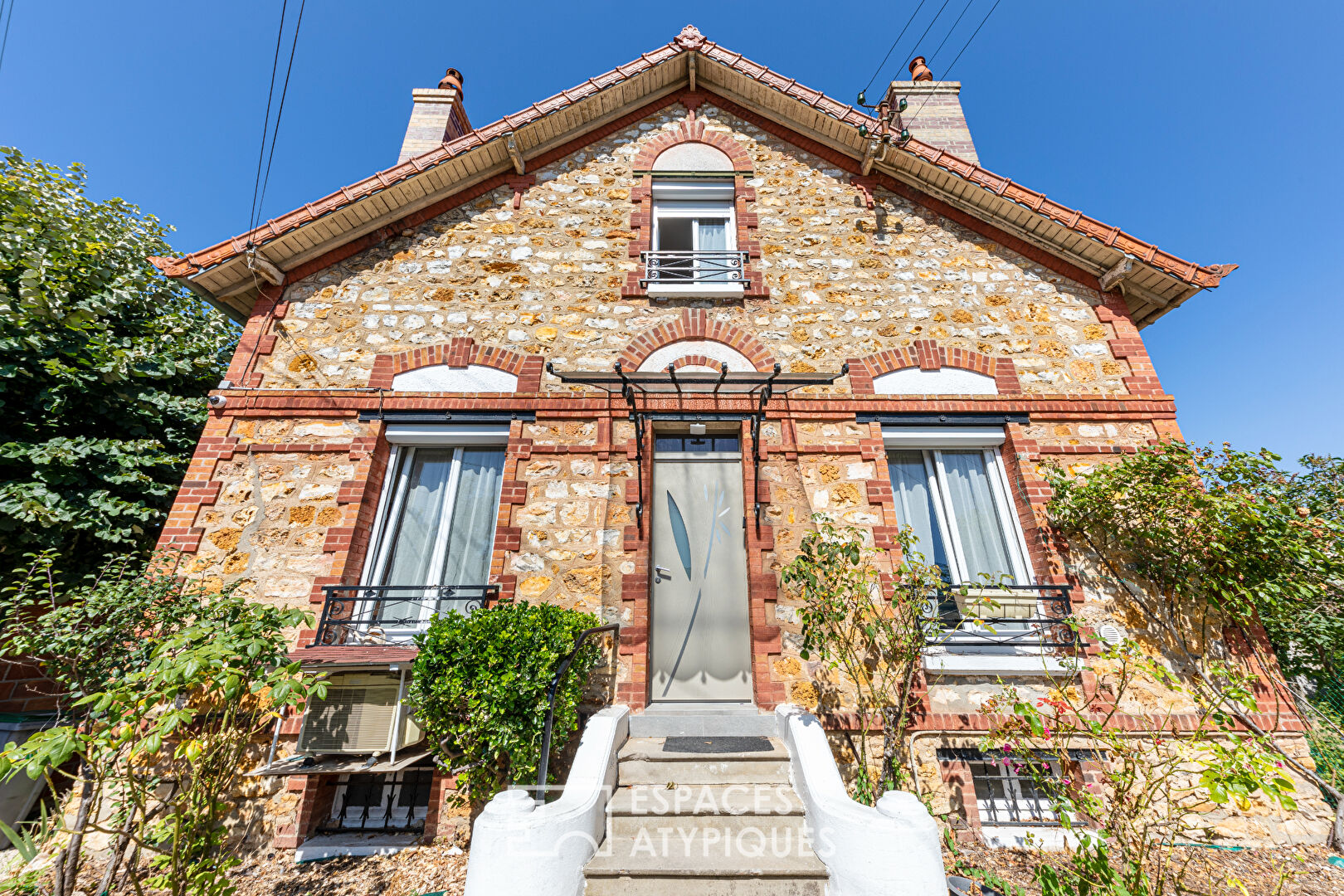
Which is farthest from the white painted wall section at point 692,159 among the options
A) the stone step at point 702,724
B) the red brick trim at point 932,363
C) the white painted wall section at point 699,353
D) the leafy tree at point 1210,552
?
the stone step at point 702,724

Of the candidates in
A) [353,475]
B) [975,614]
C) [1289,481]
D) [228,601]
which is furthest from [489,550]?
[1289,481]

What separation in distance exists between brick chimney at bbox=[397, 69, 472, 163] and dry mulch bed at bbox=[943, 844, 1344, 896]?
10346mm

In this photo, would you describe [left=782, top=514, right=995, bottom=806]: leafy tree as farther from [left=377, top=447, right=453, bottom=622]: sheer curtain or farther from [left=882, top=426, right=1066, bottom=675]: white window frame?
[left=377, top=447, right=453, bottom=622]: sheer curtain

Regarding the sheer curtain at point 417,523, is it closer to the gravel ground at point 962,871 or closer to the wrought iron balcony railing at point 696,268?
the gravel ground at point 962,871

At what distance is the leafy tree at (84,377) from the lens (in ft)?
16.9

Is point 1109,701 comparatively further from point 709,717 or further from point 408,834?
point 408,834

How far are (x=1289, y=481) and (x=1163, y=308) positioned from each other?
2.18m

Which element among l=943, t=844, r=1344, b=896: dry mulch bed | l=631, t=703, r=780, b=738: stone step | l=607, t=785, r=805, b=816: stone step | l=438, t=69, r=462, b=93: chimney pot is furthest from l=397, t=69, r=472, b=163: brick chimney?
l=943, t=844, r=1344, b=896: dry mulch bed

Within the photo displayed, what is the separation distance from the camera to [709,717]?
14.4 ft

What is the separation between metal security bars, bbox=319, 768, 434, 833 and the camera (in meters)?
4.36

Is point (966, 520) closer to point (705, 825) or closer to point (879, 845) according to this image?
point (879, 845)

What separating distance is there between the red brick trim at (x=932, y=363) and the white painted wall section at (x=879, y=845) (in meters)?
3.70

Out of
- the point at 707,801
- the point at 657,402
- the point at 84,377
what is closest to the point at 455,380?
the point at 657,402

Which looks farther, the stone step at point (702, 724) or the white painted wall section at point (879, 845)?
the stone step at point (702, 724)
